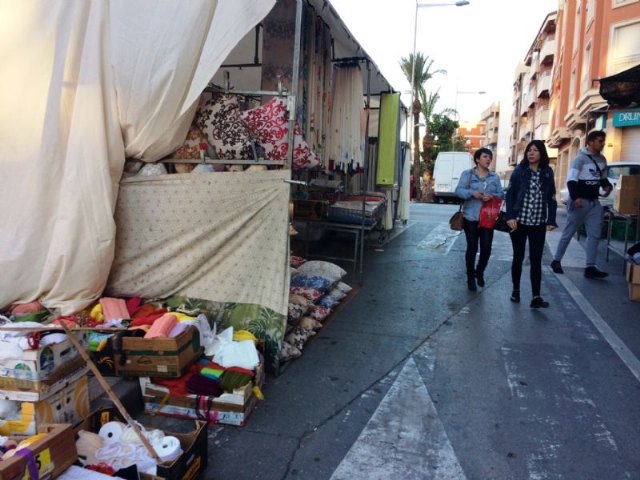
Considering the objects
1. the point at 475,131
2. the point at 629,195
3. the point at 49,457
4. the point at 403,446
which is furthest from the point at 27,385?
the point at 475,131

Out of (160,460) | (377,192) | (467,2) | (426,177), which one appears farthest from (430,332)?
(426,177)

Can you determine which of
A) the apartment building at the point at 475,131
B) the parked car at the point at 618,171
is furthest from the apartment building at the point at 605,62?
the apartment building at the point at 475,131

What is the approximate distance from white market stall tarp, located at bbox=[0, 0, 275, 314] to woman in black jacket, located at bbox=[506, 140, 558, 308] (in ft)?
12.0

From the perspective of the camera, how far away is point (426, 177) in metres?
37.9

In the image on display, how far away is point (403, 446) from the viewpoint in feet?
9.57

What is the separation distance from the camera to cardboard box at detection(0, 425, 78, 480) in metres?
1.93

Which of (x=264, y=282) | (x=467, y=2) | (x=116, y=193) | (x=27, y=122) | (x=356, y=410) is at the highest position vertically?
(x=467, y=2)

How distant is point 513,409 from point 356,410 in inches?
42.0

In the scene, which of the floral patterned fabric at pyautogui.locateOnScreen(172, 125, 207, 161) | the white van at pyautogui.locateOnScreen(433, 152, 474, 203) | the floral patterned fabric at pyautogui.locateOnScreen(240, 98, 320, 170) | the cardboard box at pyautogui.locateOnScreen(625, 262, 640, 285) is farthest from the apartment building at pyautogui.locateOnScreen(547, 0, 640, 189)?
the floral patterned fabric at pyautogui.locateOnScreen(172, 125, 207, 161)

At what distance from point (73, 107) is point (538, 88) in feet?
150

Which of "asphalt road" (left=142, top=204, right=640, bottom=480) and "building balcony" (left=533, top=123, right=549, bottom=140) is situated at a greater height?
"building balcony" (left=533, top=123, right=549, bottom=140)

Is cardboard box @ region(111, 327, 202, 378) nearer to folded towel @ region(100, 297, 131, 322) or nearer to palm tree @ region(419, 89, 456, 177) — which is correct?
folded towel @ region(100, 297, 131, 322)

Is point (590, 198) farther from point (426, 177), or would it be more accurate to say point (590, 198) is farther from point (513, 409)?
point (426, 177)

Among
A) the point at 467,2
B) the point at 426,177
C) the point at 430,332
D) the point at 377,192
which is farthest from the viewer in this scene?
the point at 426,177
